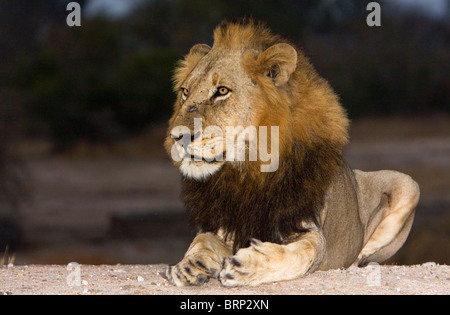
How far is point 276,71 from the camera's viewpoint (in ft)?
18.6

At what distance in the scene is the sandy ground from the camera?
510 centimetres

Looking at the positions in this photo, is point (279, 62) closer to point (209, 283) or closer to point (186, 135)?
point (186, 135)

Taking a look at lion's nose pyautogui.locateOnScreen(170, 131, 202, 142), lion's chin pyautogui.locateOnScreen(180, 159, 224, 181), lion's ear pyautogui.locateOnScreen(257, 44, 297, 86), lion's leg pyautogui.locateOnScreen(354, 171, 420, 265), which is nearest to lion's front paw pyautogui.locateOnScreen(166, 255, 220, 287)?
lion's chin pyautogui.locateOnScreen(180, 159, 224, 181)

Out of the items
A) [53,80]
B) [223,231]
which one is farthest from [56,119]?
[223,231]

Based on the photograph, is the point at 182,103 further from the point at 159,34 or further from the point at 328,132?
the point at 159,34

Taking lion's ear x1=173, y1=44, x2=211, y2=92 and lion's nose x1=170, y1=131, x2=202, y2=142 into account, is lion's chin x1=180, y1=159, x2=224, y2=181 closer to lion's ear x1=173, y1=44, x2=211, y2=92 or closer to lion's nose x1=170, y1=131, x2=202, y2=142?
lion's nose x1=170, y1=131, x2=202, y2=142

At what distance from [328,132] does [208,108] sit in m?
0.98

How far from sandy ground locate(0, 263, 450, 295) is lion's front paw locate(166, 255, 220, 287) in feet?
0.17

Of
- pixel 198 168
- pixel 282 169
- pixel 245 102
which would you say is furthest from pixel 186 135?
pixel 282 169

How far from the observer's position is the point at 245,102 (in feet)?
17.8

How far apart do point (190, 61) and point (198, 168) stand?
3.81 ft

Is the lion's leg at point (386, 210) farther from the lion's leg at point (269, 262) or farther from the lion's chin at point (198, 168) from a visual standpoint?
the lion's chin at point (198, 168)

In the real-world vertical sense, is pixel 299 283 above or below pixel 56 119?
below

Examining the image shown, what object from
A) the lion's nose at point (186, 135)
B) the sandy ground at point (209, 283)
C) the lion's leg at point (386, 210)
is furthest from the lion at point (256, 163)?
the lion's leg at point (386, 210)
